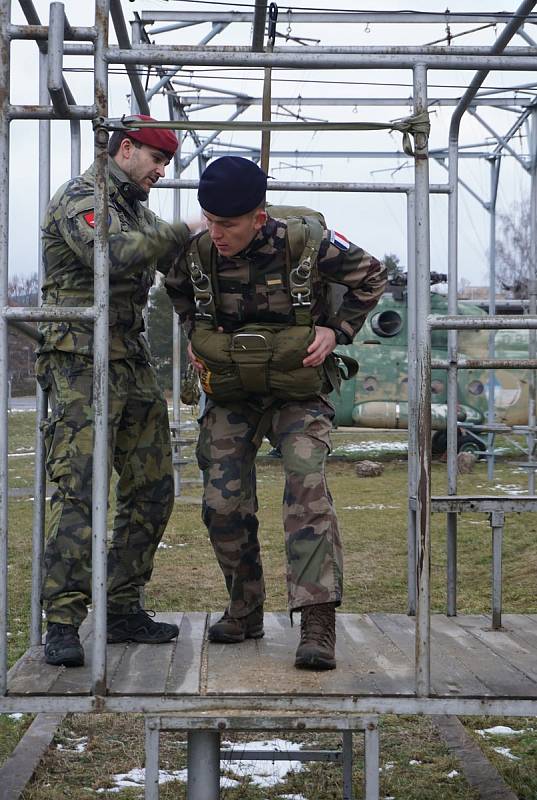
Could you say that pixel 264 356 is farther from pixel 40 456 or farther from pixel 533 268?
pixel 533 268

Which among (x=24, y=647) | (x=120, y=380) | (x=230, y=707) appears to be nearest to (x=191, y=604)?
(x=24, y=647)

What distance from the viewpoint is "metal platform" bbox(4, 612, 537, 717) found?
2570 millimetres

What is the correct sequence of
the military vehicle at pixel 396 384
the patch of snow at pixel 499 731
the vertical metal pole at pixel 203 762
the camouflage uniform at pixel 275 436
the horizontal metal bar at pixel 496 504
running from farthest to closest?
the military vehicle at pixel 396 384, the patch of snow at pixel 499 731, the horizontal metal bar at pixel 496 504, the camouflage uniform at pixel 275 436, the vertical metal pole at pixel 203 762

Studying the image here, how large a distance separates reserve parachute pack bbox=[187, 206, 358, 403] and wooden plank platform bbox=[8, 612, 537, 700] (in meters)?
0.73

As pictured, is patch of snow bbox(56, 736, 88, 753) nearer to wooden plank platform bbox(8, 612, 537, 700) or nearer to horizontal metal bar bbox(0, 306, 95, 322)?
wooden plank platform bbox(8, 612, 537, 700)

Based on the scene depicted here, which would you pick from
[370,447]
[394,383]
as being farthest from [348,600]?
[370,447]

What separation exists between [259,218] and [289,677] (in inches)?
47.6

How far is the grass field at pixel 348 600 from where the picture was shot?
140 inches

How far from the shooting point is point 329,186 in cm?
414

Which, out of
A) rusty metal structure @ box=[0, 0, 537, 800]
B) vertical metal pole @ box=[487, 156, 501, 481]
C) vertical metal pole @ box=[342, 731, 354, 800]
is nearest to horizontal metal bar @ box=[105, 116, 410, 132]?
rusty metal structure @ box=[0, 0, 537, 800]

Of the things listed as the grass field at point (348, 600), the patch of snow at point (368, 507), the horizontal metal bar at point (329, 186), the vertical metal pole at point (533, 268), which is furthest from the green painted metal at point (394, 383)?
the horizontal metal bar at point (329, 186)

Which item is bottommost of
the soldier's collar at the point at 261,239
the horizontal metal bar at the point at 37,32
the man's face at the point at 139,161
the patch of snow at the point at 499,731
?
the patch of snow at the point at 499,731

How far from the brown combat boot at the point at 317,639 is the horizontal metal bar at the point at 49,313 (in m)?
0.99

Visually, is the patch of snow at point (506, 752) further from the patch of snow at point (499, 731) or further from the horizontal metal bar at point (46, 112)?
the horizontal metal bar at point (46, 112)
